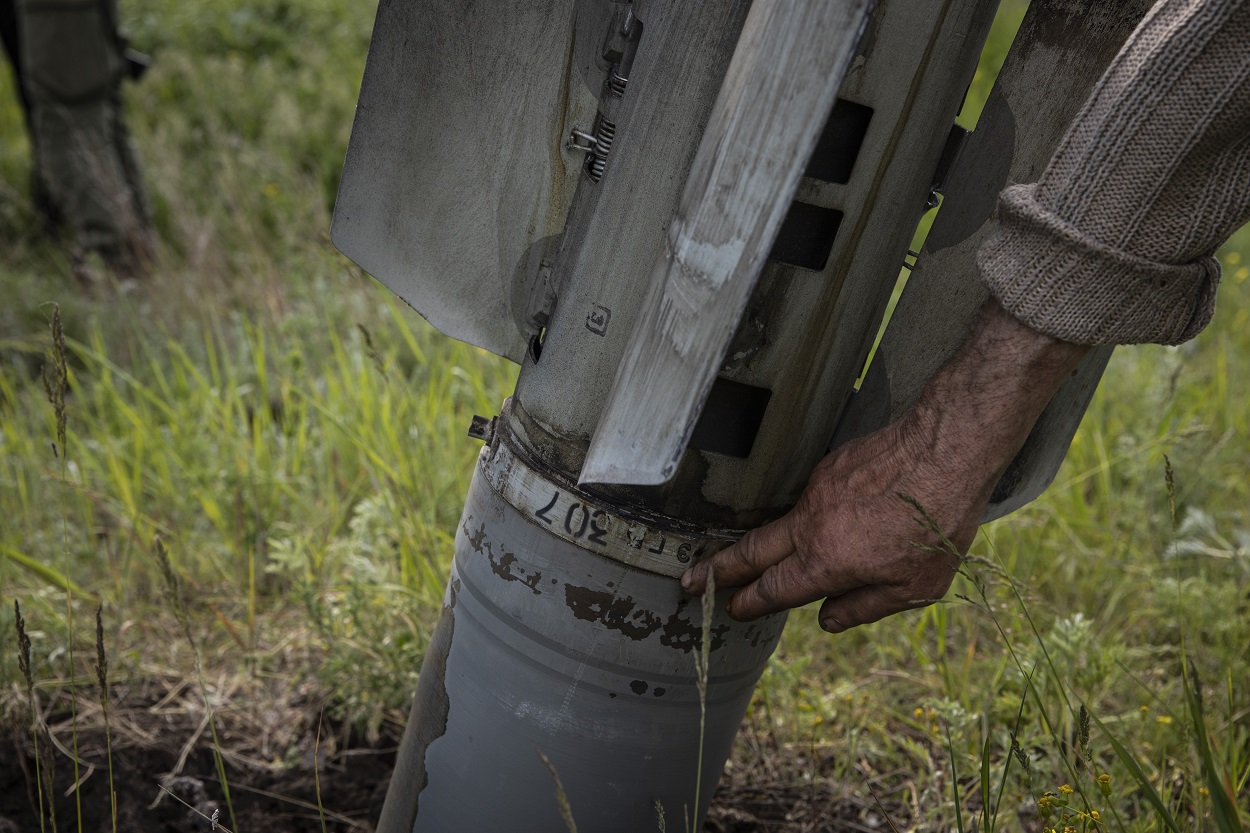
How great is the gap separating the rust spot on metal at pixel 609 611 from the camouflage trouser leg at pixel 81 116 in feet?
12.3

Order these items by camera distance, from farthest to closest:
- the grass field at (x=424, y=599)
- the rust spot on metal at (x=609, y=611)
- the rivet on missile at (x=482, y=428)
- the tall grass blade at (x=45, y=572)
Result: the tall grass blade at (x=45, y=572) → the grass field at (x=424, y=599) → the rivet on missile at (x=482, y=428) → the rust spot on metal at (x=609, y=611)

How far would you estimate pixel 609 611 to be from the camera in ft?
4.06

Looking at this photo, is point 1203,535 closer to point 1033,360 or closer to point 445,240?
point 1033,360

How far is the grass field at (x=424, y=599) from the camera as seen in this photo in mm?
1802

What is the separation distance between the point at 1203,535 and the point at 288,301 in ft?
10.3

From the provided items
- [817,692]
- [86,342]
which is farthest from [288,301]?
[817,692]

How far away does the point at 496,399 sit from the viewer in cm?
287

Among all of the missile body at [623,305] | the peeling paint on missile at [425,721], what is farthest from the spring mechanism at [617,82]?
the peeling paint on missile at [425,721]

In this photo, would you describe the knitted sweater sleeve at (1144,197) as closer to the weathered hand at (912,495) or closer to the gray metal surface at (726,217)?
the weathered hand at (912,495)

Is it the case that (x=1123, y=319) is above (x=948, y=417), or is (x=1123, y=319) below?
above

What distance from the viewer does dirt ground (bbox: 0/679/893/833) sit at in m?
1.86

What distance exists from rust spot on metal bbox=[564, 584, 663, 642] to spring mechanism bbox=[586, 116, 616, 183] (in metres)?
0.50

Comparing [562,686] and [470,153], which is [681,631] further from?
[470,153]

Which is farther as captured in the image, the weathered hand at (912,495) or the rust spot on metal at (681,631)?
the rust spot on metal at (681,631)
